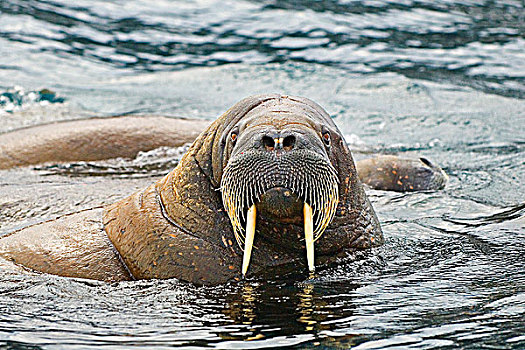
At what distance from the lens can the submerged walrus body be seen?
14.8ft

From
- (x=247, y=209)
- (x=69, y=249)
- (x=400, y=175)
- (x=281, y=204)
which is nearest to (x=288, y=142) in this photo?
(x=281, y=204)

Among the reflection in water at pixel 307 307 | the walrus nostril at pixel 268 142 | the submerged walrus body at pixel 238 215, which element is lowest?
the reflection in water at pixel 307 307

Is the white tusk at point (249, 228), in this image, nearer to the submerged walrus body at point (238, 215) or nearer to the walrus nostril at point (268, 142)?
the submerged walrus body at point (238, 215)

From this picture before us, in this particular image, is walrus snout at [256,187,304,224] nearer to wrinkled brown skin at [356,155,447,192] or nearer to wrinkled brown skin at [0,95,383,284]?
wrinkled brown skin at [0,95,383,284]

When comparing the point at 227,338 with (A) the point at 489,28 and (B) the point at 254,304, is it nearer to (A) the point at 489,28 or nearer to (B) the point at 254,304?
(B) the point at 254,304

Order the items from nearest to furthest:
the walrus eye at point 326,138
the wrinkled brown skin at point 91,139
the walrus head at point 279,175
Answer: the walrus head at point 279,175 < the walrus eye at point 326,138 < the wrinkled brown skin at point 91,139

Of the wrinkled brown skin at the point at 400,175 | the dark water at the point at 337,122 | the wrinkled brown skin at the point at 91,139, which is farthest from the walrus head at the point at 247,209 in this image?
the wrinkled brown skin at the point at 91,139

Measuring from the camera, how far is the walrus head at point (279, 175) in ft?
14.6

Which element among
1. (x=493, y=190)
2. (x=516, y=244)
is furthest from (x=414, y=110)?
(x=516, y=244)

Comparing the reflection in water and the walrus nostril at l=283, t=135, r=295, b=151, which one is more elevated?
the walrus nostril at l=283, t=135, r=295, b=151

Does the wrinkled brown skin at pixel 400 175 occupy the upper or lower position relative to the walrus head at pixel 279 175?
lower

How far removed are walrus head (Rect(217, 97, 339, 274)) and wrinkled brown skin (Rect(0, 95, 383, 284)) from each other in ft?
0.49

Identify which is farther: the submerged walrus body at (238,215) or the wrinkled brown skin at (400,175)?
the wrinkled brown skin at (400,175)

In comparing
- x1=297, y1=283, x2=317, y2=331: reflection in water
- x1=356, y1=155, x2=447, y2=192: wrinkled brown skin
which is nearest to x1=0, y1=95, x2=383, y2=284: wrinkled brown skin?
x1=297, y1=283, x2=317, y2=331: reflection in water
